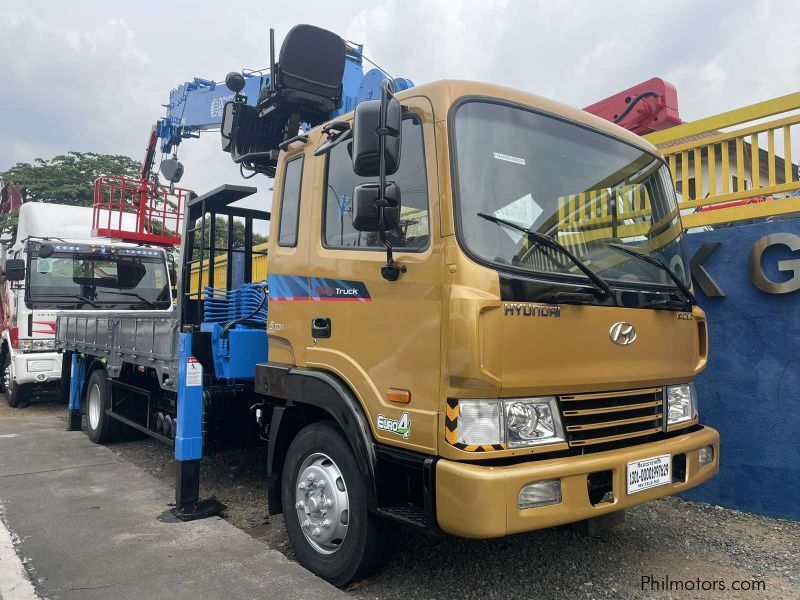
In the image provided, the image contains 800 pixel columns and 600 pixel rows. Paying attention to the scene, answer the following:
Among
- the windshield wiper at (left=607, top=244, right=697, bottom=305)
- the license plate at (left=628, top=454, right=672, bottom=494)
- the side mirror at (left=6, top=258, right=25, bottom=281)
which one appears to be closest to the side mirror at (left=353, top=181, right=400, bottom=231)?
the windshield wiper at (left=607, top=244, right=697, bottom=305)

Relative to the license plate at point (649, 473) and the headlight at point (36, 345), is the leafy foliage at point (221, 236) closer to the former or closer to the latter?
the license plate at point (649, 473)

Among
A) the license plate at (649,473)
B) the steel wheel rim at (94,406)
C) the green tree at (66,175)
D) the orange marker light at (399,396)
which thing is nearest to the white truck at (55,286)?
the steel wheel rim at (94,406)

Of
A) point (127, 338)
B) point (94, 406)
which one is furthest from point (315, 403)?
point (94, 406)

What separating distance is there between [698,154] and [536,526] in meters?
3.75

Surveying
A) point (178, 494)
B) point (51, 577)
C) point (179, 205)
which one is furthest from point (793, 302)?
point (179, 205)

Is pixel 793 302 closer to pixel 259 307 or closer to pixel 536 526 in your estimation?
pixel 536 526

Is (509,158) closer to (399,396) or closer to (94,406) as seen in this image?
(399,396)

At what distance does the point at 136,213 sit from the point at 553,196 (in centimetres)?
968

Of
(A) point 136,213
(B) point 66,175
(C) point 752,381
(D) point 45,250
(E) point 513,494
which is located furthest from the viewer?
(B) point 66,175

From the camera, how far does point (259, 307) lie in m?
4.15

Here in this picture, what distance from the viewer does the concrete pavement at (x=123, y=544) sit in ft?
10.0

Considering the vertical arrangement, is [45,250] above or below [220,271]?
above

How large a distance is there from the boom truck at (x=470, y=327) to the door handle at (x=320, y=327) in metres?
0.02

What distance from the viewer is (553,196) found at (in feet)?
9.71
